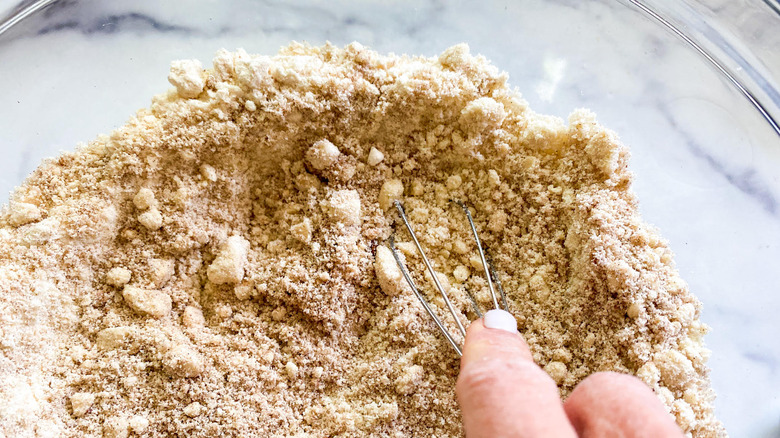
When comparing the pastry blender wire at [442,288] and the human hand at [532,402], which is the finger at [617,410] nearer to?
the human hand at [532,402]

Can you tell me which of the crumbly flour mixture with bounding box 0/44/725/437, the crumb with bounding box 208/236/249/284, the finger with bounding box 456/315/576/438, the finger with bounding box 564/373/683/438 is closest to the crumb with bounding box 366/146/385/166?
the crumbly flour mixture with bounding box 0/44/725/437

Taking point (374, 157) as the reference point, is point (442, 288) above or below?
below

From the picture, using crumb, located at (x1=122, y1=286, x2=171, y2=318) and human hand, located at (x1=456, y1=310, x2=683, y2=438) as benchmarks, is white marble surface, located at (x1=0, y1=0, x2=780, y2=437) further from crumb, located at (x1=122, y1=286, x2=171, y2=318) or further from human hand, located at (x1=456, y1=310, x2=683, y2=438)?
human hand, located at (x1=456, y1=310, x2=683, y2=438)

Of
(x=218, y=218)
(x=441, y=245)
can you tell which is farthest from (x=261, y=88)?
(x=441, y=245)

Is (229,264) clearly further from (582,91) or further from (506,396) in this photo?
(582,91)

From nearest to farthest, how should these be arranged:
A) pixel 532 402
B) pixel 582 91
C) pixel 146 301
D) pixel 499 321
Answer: pixel 532 402 < pixel 499 321 < pixel 146 301 < pixel 582 91

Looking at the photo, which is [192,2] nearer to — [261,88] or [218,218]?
[261,88]

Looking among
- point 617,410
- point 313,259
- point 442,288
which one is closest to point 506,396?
point 617,410
